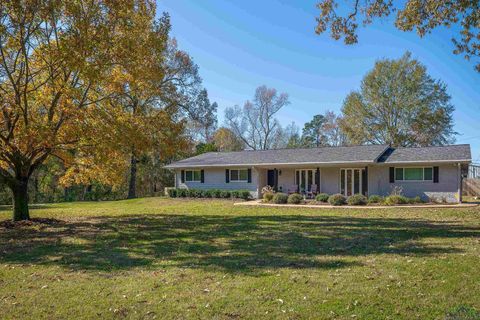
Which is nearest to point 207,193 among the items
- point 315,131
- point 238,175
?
point 238,175

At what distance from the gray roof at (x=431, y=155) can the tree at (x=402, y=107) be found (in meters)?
14.9

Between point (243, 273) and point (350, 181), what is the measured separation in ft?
67.9

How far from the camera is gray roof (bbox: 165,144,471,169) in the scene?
942 inches

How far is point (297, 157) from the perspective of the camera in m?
28.0

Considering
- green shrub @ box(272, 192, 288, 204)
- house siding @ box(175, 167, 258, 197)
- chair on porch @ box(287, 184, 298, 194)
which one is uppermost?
house siding @ box(175, 167, 258, 197)

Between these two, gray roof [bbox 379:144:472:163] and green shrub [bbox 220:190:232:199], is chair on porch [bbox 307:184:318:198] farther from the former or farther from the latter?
green shrub [bbox 220:190:232:199]

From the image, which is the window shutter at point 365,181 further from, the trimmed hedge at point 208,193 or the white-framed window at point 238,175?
the white-framed window at point 238,175

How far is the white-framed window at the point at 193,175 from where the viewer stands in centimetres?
3131

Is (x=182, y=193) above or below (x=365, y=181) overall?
below

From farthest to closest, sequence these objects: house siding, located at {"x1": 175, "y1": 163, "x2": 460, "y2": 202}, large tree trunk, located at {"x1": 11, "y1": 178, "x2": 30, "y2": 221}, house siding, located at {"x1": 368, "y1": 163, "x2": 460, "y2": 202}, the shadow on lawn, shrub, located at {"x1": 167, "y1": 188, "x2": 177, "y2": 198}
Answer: shrub, located at {"x1": 167, "y1": 188, "x2": 177, "y2": 198}, house siding, located at {"x1": 175, "y1": 163, "x2": 460, "y2": 202}, house siding, located at {"x1": 368, "y1": 163, "x2": 460, "y2": 202}, large tree trunk, located at {"x1": 11, "y1": 178, "x2": 30, "y2": 221}, the shadow on lawn

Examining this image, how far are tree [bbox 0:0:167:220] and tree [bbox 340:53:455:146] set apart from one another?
103 ft

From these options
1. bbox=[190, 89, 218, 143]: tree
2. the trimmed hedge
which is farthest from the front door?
bbox=[190, 89, 218, 143]: tree

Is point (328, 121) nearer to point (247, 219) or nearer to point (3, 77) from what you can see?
point (247, 219)

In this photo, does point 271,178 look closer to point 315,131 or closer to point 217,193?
point 217,193
